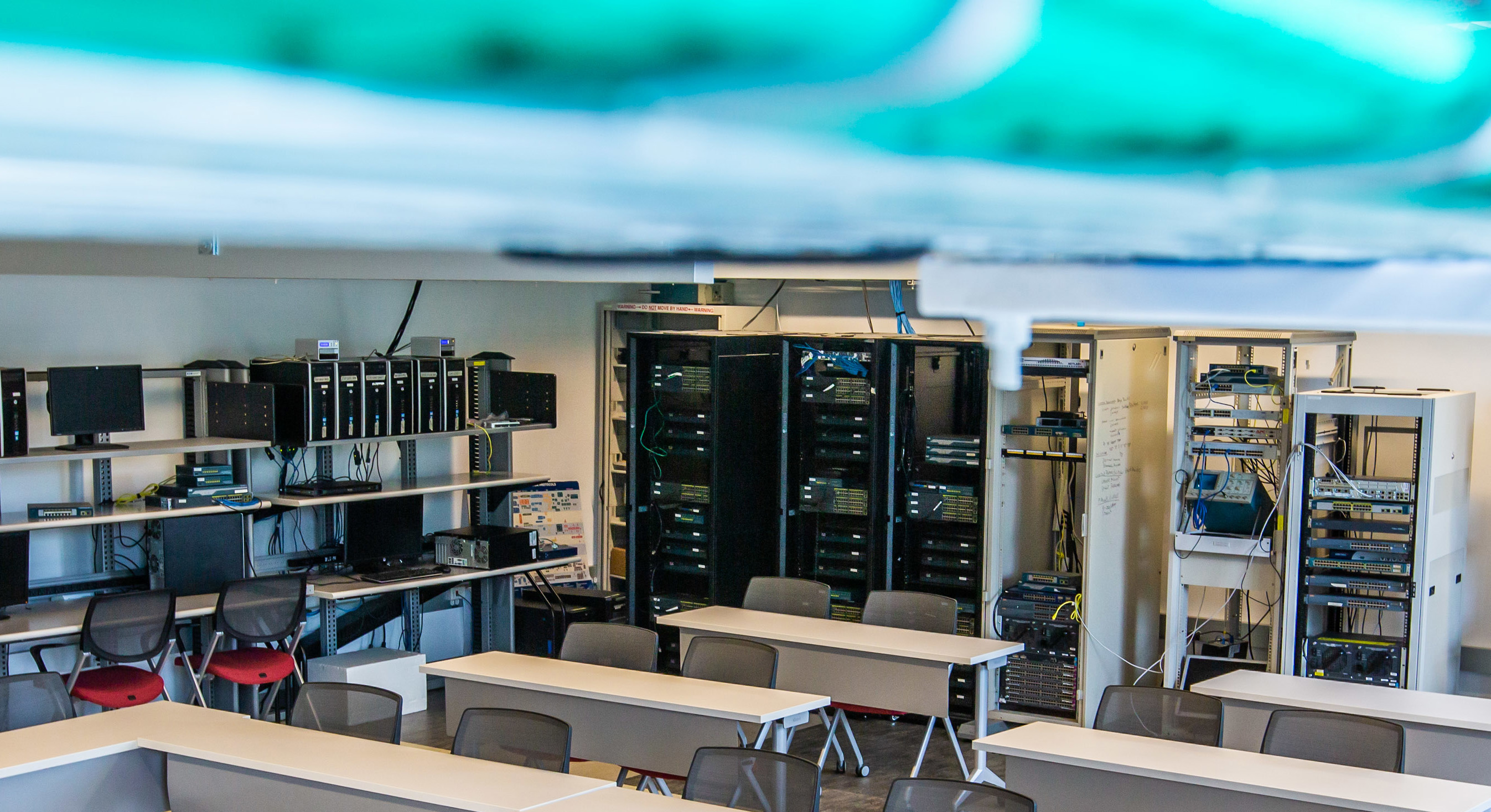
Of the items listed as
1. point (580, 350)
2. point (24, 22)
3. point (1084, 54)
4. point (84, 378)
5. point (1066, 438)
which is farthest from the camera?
point (580, 350)

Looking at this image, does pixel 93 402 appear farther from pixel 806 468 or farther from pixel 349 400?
pixel 806 468

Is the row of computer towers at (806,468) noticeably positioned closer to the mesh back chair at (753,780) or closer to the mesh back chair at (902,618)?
the mesh back chair at (902,618)

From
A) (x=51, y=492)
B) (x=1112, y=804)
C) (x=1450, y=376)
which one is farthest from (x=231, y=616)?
(x=1450, y=376)

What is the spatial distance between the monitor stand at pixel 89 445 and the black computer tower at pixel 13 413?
0.30 metres

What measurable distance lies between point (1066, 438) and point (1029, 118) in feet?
22.1

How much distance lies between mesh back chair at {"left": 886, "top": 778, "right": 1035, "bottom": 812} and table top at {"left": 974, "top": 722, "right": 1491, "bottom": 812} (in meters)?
0.66

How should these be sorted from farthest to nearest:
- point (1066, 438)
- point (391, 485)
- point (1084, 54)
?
point (391, 485)
point (1066, 438)
point (1084, 54)

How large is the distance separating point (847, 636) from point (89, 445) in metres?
3.73

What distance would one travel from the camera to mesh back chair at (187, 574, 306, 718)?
635cm

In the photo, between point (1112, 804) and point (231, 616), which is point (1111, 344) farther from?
point (231, 616)

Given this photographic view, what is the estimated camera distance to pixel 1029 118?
1.43ft

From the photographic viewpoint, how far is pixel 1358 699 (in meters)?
5.09

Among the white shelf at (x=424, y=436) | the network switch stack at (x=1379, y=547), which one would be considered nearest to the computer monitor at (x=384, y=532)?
the white shelf at (x=424, y=436)

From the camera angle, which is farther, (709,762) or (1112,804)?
(1112,804)
